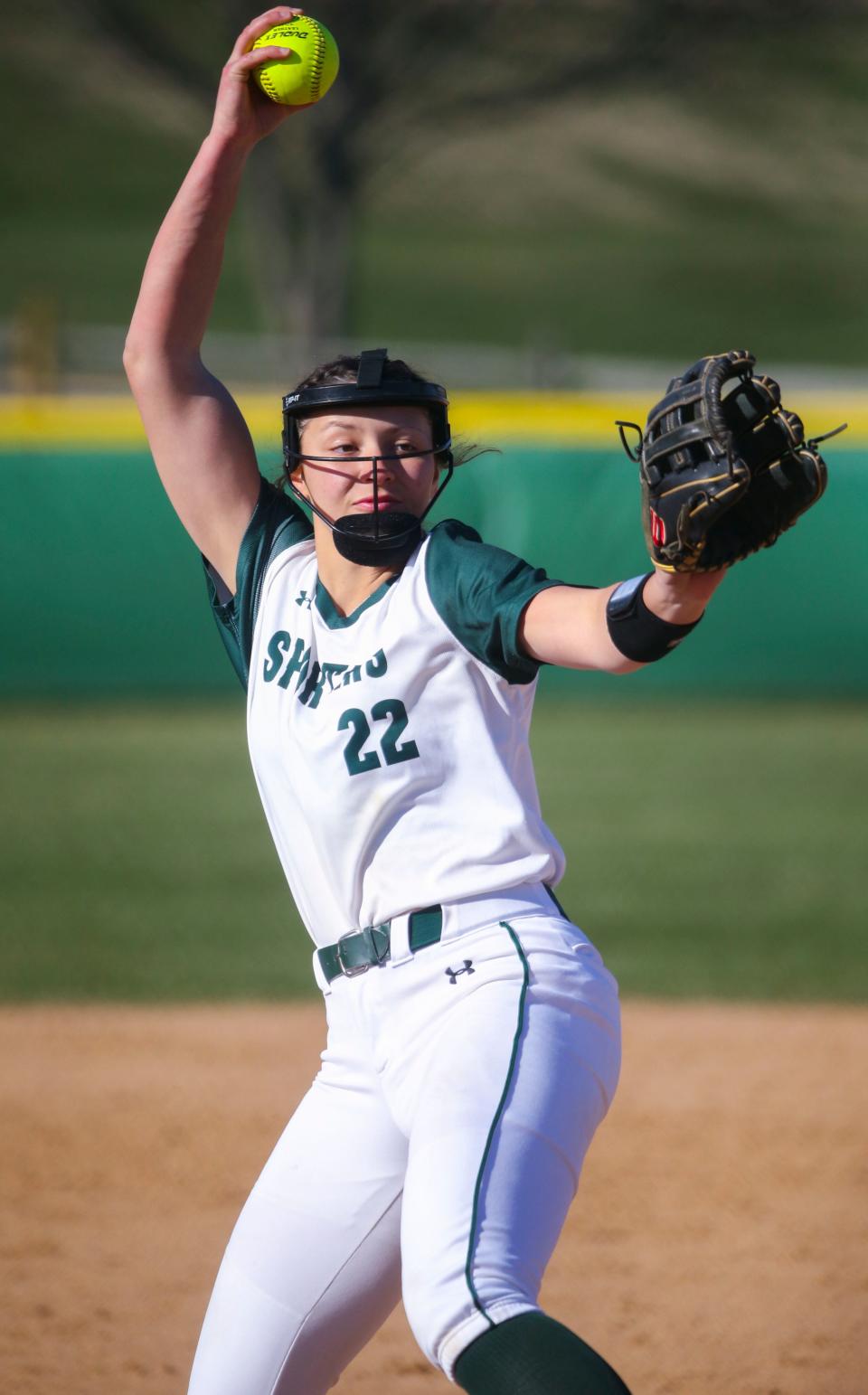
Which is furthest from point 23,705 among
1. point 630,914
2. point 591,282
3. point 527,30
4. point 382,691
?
point 591,282

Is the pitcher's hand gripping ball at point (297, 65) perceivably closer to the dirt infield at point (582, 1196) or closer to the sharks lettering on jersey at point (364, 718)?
the sharks lettering on jersey at point (364, 718)

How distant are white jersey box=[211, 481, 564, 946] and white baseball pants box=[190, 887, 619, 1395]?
0.07 meters

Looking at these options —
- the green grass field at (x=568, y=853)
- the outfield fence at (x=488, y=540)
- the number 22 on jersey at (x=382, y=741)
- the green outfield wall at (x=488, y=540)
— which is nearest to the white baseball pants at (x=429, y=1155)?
the number 22 on jersey at (x=382, y=741)

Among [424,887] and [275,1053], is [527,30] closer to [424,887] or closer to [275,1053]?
[275,1053]

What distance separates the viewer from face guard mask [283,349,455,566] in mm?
2316

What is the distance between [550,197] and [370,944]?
40356 millimetres

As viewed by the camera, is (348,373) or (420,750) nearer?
(420,750)

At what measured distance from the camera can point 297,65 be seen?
2668mm

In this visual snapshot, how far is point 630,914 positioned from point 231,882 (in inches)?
68.4

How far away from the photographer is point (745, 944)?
6293mm

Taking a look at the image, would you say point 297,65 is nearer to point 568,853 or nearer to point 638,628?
point 638,628

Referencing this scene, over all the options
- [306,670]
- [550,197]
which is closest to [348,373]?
[306,670]

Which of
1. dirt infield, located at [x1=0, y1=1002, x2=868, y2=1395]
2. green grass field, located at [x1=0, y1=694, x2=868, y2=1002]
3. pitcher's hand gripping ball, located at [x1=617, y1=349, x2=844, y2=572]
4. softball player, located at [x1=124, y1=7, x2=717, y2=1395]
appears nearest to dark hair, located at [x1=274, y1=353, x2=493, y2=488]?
softball player, located at [x1=124, y1=7, x2=717, y2=1395]

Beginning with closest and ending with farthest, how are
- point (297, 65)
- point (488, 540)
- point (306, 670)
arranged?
1. point (306, 670)
2. point (297, 65)
3. point (488, 540)
